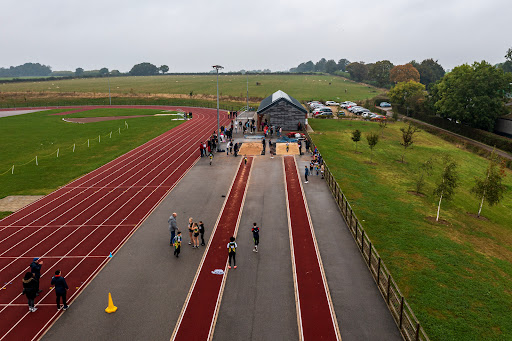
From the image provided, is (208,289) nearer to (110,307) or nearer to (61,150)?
(110,307)

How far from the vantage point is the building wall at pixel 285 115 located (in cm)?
4812

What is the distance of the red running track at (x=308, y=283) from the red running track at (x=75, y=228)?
9.17 m

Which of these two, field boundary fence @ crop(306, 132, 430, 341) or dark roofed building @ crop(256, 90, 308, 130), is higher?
dark roofed building @ crop(256, 90, 308, 130)

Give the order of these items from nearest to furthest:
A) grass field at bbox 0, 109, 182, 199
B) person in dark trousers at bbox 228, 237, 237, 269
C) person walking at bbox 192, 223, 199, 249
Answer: person in dark trousers at bbox 228, 237, 237, 269 → person walking at bbox 192, 223, 199, 249 → grass field at bbox 0, 109, 182, 199

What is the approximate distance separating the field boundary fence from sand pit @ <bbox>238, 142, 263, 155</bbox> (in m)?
17.2

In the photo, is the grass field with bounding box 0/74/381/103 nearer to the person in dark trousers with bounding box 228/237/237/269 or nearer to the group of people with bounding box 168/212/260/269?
the group of people with bounding box 168/212/260/269

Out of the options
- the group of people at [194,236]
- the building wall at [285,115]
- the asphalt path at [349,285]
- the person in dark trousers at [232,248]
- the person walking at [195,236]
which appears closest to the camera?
the asphalt path at [349,285]

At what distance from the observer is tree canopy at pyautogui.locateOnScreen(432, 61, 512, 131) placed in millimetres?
50875

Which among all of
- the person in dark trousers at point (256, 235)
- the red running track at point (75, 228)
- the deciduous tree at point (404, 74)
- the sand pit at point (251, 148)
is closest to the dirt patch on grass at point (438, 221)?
the person in dark trousers at point (256, 235)

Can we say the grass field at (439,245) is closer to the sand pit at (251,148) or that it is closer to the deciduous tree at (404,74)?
the sand pit at (251,148)

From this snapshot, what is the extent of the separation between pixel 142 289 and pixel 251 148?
87.5 ft

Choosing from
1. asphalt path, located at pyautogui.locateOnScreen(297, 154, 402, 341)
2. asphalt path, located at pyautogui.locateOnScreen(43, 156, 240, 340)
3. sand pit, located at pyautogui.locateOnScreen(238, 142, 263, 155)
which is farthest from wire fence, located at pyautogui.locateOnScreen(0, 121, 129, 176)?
asphalt path, located at pyautogui.locateOnScreen(297, 154, 402, 341)

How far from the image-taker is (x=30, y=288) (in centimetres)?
1221

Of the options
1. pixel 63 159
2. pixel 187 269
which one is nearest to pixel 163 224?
pixel 187 269
